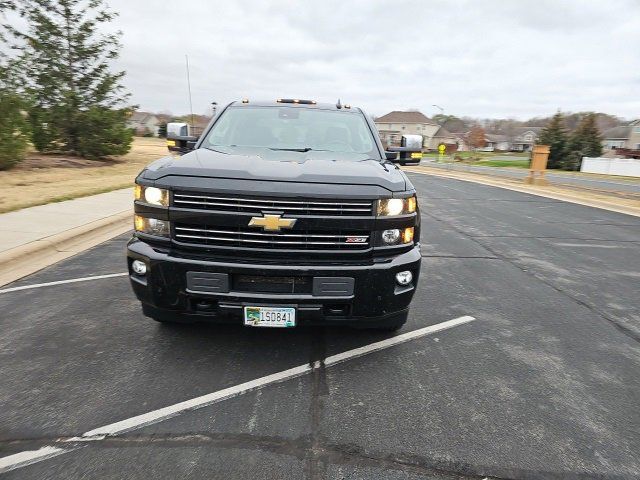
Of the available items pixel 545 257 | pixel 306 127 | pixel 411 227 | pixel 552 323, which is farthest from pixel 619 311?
pixel 306 127

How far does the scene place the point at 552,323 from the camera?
4.38m

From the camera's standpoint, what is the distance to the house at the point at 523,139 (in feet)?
381

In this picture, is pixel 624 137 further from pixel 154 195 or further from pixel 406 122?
pixel 154 195

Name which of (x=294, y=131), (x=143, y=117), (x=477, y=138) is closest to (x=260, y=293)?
(x=294, y=131)

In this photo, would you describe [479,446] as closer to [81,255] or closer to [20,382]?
[20,382]

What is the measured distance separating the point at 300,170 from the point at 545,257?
5.25 m

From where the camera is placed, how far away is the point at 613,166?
1593 inches

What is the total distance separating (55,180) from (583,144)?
49.2 metres

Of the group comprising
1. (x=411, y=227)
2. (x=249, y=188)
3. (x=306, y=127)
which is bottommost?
(x=411, y=227)

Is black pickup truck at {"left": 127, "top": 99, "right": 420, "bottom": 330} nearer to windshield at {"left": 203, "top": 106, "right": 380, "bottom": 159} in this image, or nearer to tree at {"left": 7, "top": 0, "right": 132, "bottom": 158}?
windshield at {"left": 203, "top": 106, "right": 380, "bottom": 159}

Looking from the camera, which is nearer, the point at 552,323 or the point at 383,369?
the point at 383,369

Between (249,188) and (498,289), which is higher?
(249,188)

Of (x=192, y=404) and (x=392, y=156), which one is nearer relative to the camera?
(x=192, y=404)

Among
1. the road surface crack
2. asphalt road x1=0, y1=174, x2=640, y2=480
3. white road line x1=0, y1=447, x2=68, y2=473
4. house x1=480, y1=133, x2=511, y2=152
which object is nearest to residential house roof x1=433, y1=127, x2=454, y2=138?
A: house x1=480, y1=133, x2=511, y2=152
